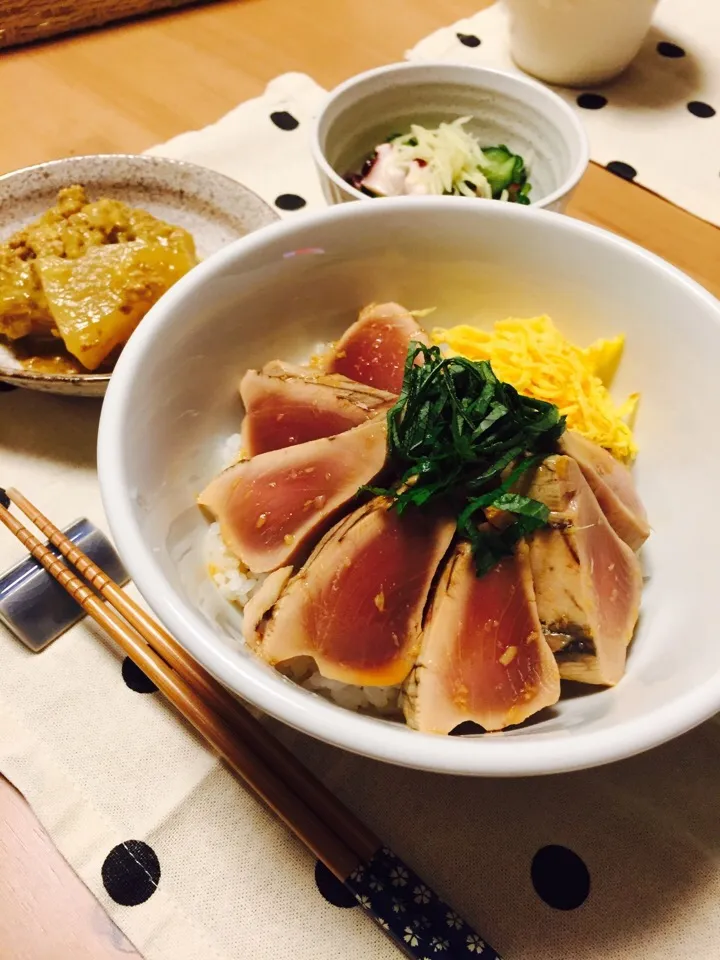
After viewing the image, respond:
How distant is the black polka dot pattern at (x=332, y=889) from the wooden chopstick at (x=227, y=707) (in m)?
0.05

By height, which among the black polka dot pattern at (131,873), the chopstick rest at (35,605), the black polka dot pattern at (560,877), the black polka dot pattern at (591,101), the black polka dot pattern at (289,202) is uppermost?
the black polka dot pattern at (289,202)

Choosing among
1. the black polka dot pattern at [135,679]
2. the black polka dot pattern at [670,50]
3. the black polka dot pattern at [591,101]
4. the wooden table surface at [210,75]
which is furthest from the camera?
the black polka dot pattern at [670,50]

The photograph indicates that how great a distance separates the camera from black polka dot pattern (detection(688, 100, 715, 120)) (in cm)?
232

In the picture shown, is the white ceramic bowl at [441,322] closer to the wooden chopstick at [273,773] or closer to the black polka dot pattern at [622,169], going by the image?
the wooden chopstick at [273,773]

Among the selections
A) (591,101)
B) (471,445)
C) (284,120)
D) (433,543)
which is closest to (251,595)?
(433,543)

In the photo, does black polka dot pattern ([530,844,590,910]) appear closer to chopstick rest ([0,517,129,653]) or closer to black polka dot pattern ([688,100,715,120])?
chopstick rest ([0,517,129,653])

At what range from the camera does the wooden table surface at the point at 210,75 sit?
200 centimetres

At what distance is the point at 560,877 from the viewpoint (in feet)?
3.29

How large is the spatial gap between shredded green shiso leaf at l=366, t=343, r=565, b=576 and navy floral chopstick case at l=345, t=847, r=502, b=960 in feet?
1.40

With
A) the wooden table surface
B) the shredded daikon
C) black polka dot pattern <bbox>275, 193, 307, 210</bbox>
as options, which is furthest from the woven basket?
the shredded daikon

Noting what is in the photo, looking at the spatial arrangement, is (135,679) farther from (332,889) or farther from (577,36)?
(577,36)

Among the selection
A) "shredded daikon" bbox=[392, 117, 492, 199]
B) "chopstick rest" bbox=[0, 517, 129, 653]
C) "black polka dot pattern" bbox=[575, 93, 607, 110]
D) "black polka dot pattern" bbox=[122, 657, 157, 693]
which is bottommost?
"black polka dot pattern" bbox=[122, 657, 157, 693]

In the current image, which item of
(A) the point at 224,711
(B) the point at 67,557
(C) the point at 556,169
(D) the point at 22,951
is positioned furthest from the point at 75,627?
(C) the point at 556,169

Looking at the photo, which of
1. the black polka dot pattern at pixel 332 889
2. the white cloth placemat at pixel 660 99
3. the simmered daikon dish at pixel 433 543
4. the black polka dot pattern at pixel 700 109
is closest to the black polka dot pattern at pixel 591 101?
the white cloth placemat at pixel 660 99
